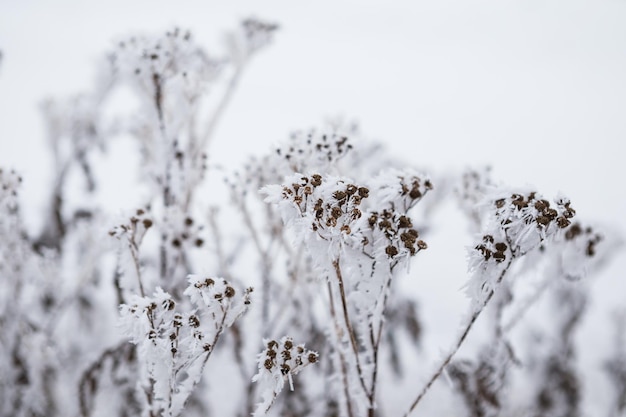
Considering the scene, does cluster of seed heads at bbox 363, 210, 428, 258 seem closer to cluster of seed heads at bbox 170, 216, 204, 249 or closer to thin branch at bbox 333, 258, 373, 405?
thin branch at bbox 333, 258, 373, 405

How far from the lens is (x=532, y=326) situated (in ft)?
34.1

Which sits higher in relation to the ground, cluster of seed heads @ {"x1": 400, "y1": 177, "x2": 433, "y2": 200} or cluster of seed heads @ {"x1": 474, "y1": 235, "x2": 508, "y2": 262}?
cluster of seed heads @ {"x1": 400, "y1": 177, "x2": 433, "y2": 200}

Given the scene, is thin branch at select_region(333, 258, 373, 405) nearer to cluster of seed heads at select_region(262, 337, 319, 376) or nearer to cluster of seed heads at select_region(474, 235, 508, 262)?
cluster of seed heads at select_region(262, 337, 319, 376)

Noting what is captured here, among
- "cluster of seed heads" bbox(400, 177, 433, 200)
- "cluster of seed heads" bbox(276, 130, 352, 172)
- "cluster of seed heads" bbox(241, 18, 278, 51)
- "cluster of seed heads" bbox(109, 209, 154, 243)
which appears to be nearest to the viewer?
"cluster of seed heads" bbox(400, 177, 433, 200)

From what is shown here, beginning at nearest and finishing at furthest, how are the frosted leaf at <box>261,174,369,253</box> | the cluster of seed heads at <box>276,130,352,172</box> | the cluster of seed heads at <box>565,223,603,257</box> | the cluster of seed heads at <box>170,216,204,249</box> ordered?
the frosted leaf at <box>261,174,369,253</box> → the cluster of seed heads at <box>276,130,352,172</box> → the cluster of seed heads at <box>565,223,603,257</box> → the cluster of seed heads at <box>170,216,204,249</box>

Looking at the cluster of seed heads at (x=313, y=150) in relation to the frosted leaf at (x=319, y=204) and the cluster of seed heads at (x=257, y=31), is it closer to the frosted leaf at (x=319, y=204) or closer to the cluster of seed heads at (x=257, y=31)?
the frosted leaf at (x=319, y=204)

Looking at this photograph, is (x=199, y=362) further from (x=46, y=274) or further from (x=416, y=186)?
(x=46, y=274)

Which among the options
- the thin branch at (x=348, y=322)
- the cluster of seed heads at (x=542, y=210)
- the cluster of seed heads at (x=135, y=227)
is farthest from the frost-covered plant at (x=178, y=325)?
the cluster of seed heads at (x=542, y=210)

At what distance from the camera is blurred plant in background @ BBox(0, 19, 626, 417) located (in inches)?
68.7

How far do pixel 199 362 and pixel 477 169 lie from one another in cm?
226

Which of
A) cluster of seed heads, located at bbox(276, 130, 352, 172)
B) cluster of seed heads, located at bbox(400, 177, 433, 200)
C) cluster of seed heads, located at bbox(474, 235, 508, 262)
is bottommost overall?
cluster of seed heads, located at bbox(474, 235, 508, 262)

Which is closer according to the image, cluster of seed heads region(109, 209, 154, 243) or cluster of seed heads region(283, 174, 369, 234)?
cluster of seed heads region(283, 174, 369, 234)

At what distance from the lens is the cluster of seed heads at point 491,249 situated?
174 centimetres

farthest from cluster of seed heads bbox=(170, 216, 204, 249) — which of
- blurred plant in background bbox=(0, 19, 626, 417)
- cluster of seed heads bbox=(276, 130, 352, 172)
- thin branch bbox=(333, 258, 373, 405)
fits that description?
thin branch bbox=(333, 258, 373, 405)
